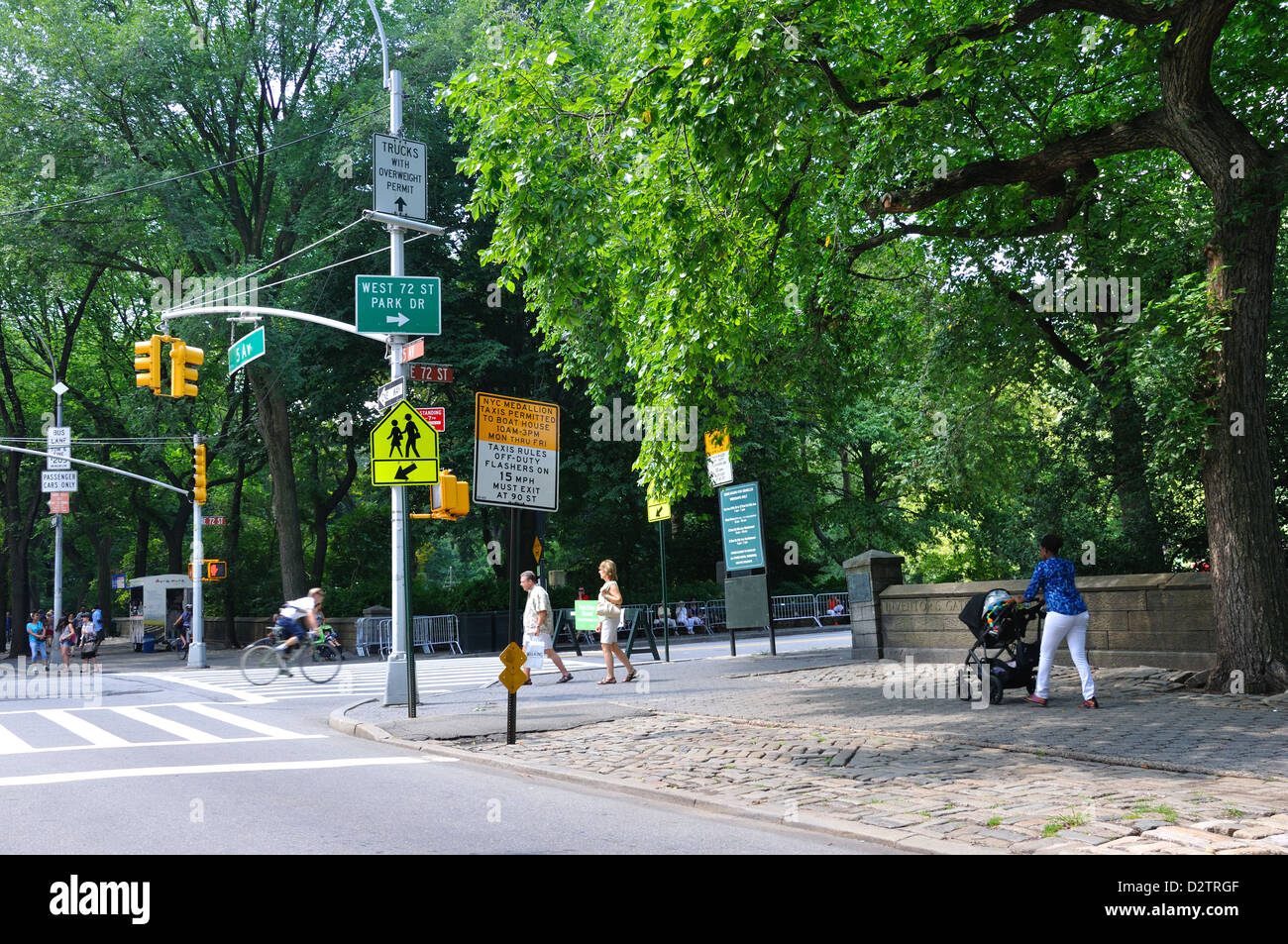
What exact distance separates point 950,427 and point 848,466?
77.5 ft

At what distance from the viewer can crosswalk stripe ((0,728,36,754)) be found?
35.3ft

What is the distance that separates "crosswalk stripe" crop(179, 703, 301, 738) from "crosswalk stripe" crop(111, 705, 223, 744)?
22.1 inches

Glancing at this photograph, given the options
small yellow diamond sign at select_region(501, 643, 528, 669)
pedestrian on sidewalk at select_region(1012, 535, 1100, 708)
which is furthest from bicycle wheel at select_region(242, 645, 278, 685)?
pedestrian on sidewalk at select_region(1012, 535, 1100, 708)

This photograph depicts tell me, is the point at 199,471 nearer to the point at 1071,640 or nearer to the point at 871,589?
the point at 871,589

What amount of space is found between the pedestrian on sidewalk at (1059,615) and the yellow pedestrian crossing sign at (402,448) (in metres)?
6.94

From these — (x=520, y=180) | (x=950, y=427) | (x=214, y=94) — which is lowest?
(x=950, y=427)

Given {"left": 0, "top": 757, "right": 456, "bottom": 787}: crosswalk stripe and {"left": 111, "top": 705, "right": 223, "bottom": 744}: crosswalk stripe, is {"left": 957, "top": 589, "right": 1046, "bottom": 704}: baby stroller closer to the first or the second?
{"left": 0, "top": 757, "right": 456, "bottom": 787}: crosswalk stripe

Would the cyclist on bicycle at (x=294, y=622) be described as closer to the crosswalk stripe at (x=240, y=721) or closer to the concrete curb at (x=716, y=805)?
the crosswalk stripe at (x=240, y=721)

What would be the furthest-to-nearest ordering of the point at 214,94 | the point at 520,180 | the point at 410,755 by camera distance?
the point at 214,94
the point at 520,180
the point at 410,755

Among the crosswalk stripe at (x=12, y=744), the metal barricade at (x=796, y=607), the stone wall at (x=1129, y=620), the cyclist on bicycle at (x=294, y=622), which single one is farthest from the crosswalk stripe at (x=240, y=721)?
the metal barricade at (x=796, y=607)

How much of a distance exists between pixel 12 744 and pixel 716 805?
8.40 m
